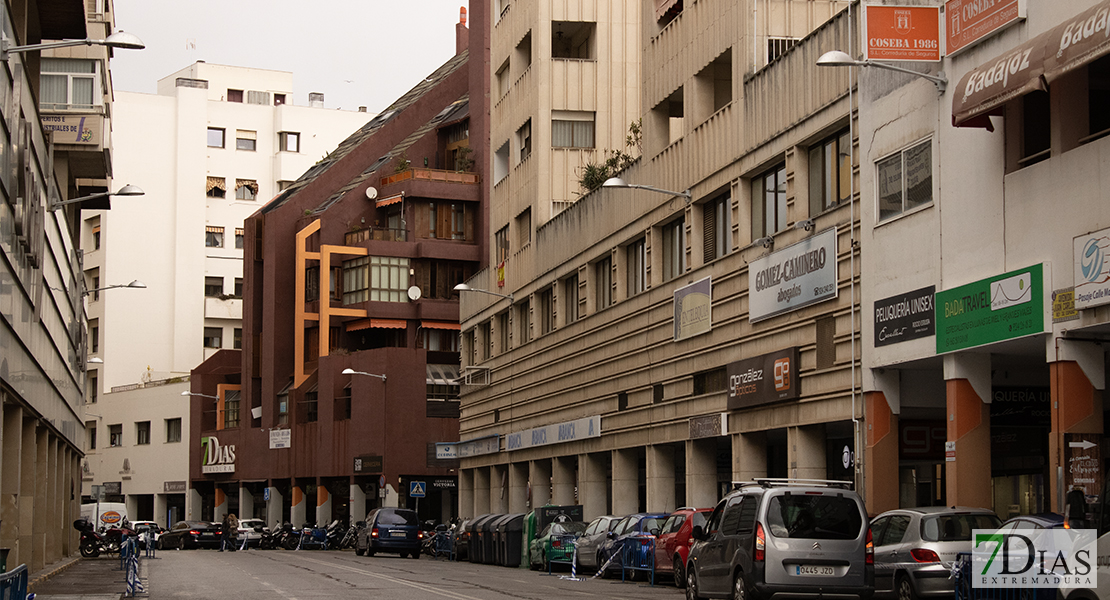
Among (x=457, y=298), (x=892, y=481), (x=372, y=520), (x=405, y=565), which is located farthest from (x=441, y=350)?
(x=892, y=481)

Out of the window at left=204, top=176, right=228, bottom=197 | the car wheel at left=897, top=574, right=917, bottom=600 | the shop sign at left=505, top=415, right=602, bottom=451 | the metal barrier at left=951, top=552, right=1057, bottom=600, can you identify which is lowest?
the car wheel at left=897, top=574, right=917, bottom=600

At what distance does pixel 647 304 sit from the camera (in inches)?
1545

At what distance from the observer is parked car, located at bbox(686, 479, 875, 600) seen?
59.9 feet

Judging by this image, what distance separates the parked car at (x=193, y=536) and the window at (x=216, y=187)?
3504 centimetres

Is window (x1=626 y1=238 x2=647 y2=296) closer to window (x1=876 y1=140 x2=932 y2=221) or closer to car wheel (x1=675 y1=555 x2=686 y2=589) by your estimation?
window (x1=876 y1=140 x2=932 y2=221)

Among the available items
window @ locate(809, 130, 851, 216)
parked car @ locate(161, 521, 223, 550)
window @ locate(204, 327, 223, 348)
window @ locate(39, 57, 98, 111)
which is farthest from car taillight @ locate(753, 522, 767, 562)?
window @ locate(204, 327, 223, 348)

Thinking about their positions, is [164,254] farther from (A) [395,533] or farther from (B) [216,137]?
(A) [395,533]

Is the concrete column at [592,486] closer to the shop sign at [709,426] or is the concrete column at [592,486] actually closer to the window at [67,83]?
the shop sign at [709,426]

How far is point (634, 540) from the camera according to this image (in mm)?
29562

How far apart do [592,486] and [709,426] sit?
1046 centimetres

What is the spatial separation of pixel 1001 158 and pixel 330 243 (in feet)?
179

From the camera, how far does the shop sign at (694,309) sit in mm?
34438

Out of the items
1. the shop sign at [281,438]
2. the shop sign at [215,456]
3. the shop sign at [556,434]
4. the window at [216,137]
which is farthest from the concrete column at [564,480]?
the window at [216,137]

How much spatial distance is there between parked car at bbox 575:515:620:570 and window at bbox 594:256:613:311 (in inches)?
433
